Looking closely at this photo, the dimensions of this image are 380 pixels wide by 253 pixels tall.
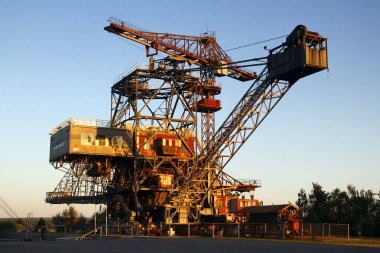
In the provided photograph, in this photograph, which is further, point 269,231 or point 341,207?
point 341,207

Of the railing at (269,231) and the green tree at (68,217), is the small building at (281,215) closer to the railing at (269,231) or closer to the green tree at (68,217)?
the railing at (269,231)

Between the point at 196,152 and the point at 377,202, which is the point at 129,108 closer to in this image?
the point at 196,152

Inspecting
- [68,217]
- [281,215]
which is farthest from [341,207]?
[68,217]

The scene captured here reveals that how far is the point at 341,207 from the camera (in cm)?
9100

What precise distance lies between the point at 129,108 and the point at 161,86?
6.71 meters

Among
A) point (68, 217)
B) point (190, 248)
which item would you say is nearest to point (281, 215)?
point (190, 248)

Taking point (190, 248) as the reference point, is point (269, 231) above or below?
below

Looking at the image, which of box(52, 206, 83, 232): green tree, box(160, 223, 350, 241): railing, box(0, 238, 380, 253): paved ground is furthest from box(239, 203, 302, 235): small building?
box(52, 206, 83, 232): green tree

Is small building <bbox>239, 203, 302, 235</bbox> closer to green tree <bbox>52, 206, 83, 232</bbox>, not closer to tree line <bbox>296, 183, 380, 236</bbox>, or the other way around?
tree line <bbox>296, 183, 380, 236</bbox>

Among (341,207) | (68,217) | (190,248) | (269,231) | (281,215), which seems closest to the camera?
(190,248)

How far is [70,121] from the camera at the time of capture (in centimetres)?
7650

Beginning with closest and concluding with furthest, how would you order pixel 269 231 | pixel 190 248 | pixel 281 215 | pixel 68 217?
1. pixel 190 248
2. pixel 269 231
3. pixel 281 215
4. pixel 68 217

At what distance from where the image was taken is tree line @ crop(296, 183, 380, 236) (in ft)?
273

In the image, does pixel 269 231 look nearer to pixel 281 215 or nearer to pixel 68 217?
pixel 281 215
